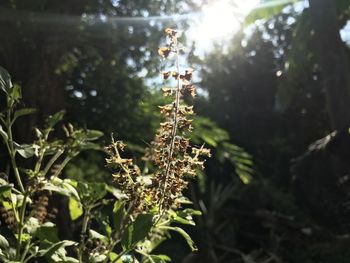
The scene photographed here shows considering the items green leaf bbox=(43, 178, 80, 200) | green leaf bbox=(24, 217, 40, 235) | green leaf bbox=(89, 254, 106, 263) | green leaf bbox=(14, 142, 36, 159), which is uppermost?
green leaf bbox=(14, 142, 36, 159)

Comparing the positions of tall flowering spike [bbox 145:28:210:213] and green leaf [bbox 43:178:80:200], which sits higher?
tall flowering spike [bbox 145:28:210:213]

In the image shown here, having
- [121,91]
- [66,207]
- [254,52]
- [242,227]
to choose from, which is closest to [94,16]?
[121,91]

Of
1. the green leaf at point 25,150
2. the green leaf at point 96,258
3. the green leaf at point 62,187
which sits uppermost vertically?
the green leaf at point 25,150

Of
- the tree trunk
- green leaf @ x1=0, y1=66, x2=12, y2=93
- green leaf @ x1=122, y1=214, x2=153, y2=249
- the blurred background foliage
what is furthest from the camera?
the tree trunk

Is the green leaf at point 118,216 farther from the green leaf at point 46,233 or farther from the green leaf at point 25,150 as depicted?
the green leaf at point 25,150

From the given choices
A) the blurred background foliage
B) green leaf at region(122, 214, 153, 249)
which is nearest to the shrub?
green leaf at region(122, 214, 153, 249)

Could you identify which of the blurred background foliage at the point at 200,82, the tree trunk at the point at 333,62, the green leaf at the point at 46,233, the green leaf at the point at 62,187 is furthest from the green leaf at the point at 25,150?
the tree trunk at the point at 333,62

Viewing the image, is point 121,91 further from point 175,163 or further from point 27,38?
point 175,163

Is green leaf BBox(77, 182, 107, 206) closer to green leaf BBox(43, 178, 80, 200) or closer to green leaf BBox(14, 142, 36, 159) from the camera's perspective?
green leaf BBox(43, 178, 80, 200)
